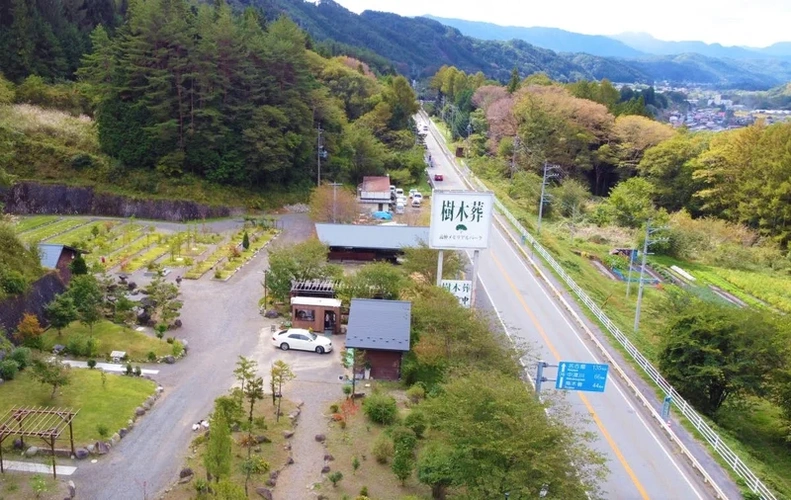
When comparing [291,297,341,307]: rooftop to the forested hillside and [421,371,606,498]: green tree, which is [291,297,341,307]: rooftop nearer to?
[421,371,606,498]: green tree

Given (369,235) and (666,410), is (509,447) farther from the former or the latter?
(369,235)

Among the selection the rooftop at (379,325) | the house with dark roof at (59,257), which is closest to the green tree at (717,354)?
the rooftop at (379,325)

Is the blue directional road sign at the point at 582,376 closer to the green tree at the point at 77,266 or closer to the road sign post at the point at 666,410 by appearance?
the road sign post at the point at 666,410

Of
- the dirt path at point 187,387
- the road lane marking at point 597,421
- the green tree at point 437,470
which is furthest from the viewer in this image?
the road lane marking at point 597,421

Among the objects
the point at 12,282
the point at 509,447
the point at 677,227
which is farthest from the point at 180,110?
the point at 677,227

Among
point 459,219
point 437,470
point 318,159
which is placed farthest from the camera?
point 318,159
